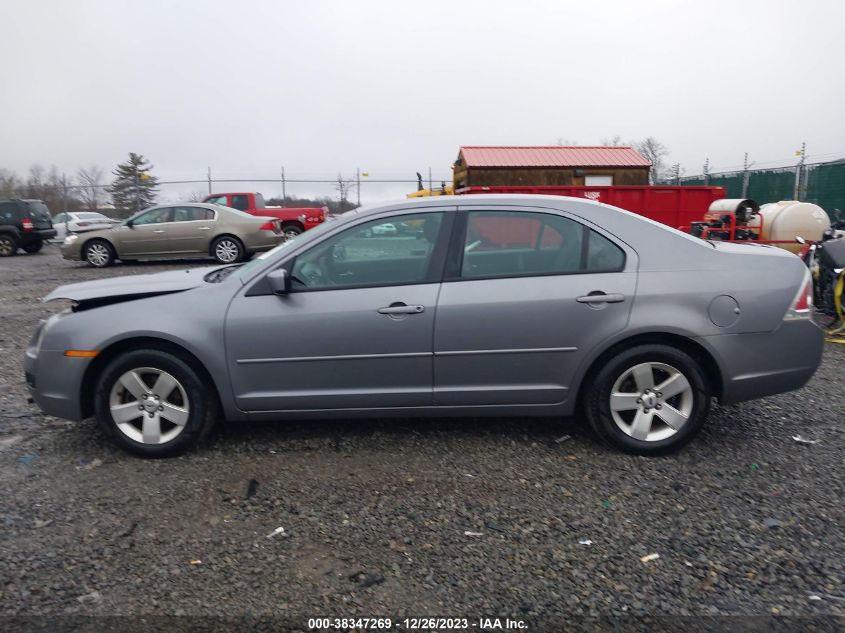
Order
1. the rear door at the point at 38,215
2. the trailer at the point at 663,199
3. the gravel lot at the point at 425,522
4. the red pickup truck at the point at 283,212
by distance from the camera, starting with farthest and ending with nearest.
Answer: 1. the rear door at the point at 38,215
2. the red pickup truck at the point at 283,212
3. the trailer at the point at 663,199
4. the gravel lot at the point at 425,522

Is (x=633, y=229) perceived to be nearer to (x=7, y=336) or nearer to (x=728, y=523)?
(x=728, y=523)

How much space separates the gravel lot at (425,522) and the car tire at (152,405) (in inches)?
5.3

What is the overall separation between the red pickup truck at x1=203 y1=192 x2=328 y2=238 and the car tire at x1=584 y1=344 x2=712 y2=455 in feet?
53.2

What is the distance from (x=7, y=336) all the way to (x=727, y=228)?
12.6 m

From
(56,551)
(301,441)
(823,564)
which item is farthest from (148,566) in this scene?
(823,564)

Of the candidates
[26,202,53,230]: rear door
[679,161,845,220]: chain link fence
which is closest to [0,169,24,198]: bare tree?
[26,202,53,230]: rear door

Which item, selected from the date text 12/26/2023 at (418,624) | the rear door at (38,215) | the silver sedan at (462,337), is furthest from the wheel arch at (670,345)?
the rear door at (38,215)

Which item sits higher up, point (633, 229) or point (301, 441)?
point (633, 229)

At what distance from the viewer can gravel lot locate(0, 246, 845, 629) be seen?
2.71 metres

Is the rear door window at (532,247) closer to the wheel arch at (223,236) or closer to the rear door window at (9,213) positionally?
the wheel arch at (223,236)

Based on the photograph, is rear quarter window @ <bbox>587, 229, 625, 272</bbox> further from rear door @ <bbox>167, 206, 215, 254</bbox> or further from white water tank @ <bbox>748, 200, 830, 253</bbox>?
rear door @ <bbox>167, 206, 215, 254</bbox>

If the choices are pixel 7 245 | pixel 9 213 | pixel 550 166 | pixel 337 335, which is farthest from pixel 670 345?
pixel 9 213

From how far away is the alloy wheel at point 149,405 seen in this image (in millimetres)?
3990

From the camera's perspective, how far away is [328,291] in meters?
4.02
